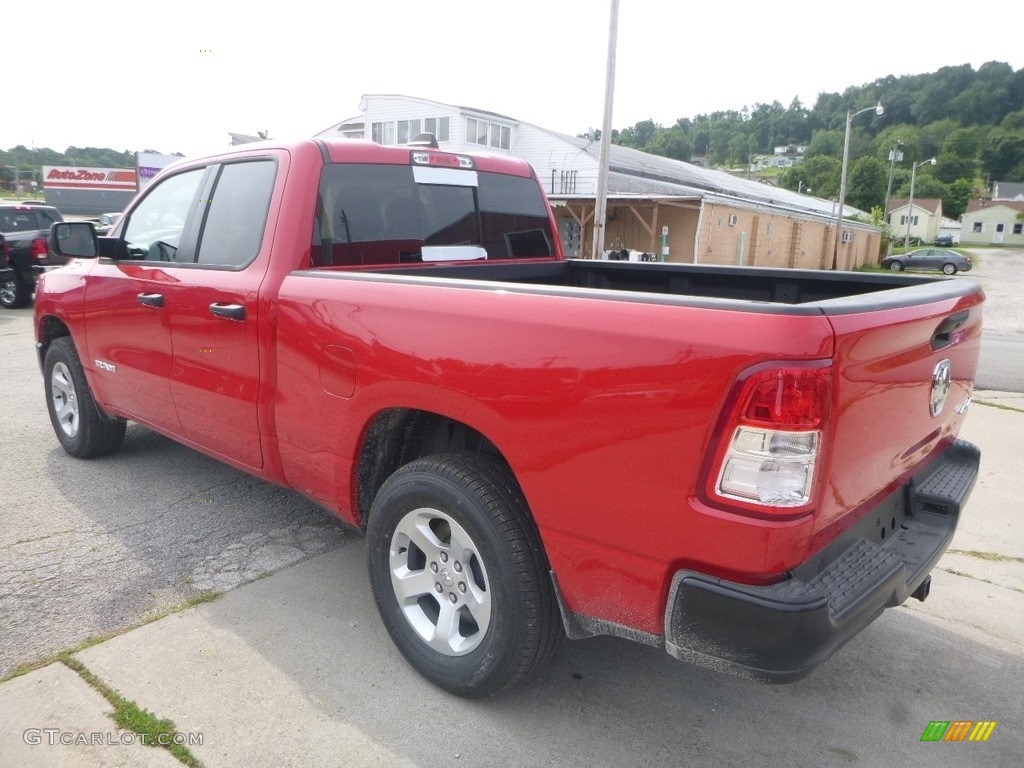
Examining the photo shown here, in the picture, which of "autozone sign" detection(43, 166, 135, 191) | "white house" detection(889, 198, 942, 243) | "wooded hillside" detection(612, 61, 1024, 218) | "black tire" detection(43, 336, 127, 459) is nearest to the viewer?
"black tire" detection(43, 336, 127, 459)

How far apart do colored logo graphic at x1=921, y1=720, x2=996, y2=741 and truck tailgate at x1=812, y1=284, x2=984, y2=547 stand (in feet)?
2.92

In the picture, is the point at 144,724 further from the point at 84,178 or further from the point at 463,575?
the point at 84,178

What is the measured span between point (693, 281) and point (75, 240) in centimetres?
341

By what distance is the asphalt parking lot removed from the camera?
2475 millimetres

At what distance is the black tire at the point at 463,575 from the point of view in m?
2.39

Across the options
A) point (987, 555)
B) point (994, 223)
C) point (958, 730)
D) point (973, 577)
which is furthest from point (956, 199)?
point (958, 730)

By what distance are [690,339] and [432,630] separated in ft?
4.96

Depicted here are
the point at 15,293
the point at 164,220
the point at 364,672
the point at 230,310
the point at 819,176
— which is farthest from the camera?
the point at 819,176

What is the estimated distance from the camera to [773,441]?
1.83m

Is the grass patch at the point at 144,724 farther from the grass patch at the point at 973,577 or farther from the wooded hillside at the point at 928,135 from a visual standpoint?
the wooded hillside at the point at 928,135

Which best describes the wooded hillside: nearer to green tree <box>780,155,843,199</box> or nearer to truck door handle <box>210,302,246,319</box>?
green tree <box>780,155,843,199</box>

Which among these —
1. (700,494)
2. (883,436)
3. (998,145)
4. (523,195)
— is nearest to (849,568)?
(883,436)

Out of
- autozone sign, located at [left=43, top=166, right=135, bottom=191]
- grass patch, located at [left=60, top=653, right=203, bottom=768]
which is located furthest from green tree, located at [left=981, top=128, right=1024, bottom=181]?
grass patch, located at [left=60, top=653, right=203, bottom=768]

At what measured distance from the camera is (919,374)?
7.69 feet
